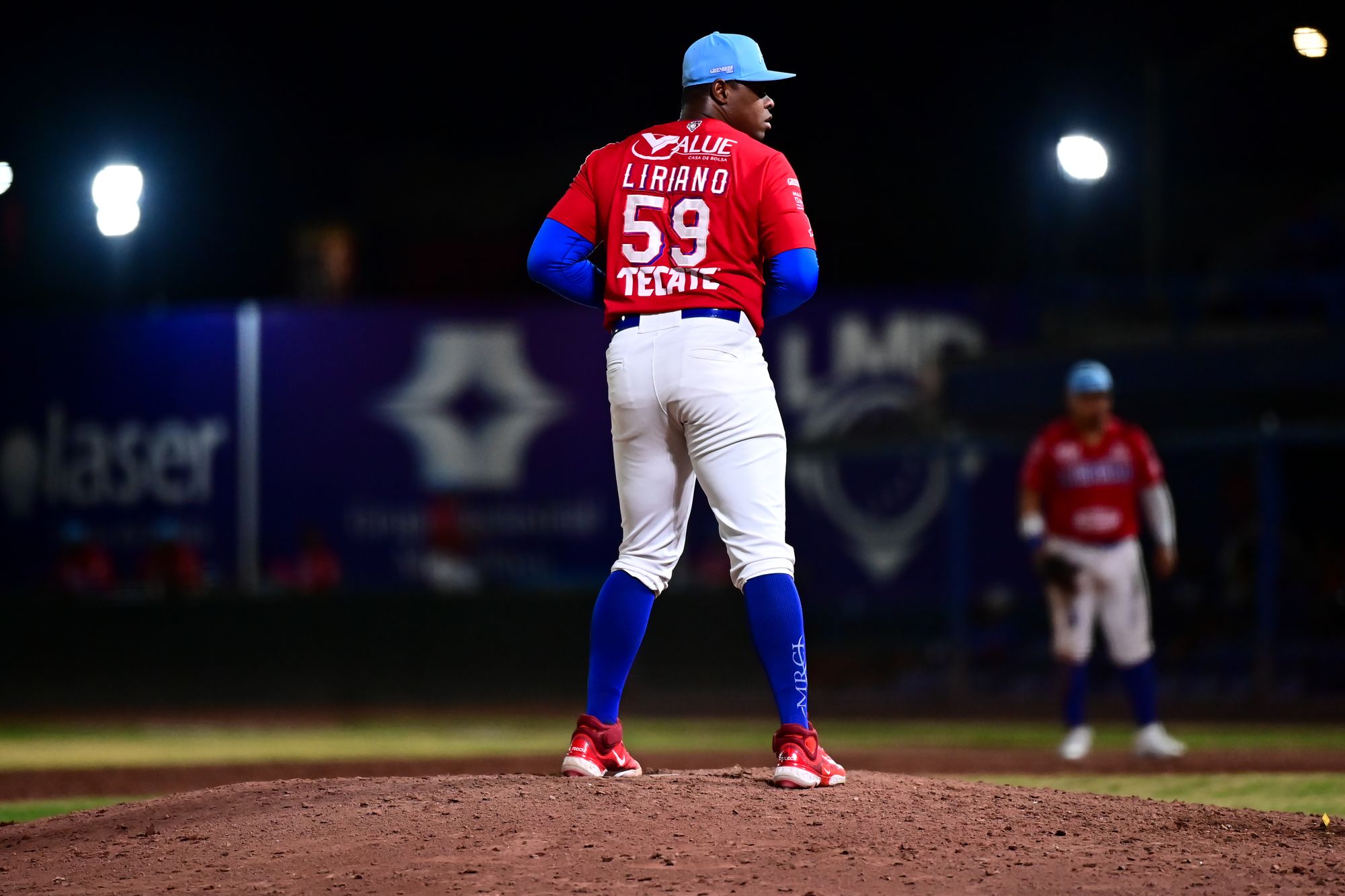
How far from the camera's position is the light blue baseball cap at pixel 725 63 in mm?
5031

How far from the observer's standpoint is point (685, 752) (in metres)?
10.3

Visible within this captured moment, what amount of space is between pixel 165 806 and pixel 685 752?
5.52 m

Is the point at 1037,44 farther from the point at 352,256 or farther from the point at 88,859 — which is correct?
the point at 88,859

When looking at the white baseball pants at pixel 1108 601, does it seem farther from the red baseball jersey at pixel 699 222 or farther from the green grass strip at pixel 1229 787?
the red baseball jersey at pixel 699 222

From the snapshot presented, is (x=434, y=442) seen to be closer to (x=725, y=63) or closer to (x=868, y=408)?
(x=868, y=408)

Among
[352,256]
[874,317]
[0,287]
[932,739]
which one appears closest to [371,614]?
[932,739]

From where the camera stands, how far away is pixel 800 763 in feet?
→ 15.7

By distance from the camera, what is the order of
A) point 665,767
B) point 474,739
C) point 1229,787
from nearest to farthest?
point 1229,787, point 665,767, point 474,739

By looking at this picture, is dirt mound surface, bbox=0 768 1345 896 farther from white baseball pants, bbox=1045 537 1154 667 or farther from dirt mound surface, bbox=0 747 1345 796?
white baseball pants, bbox=1045 537 1154 667

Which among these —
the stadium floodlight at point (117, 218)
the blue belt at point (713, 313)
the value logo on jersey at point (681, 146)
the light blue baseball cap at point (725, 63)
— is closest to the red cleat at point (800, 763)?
the blue belt at point (713, 313)

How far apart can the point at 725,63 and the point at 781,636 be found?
1.73m

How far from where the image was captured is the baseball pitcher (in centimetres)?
484

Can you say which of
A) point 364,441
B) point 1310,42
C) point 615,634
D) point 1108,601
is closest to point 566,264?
point 615,634

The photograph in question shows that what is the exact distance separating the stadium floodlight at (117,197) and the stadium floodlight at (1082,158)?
1044cm
